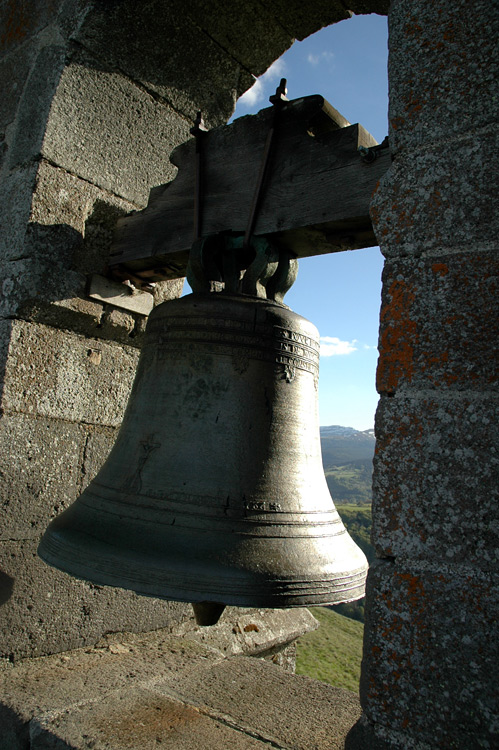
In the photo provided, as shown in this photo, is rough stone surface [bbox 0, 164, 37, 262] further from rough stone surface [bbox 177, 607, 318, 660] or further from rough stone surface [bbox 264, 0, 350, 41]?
rough stone surface [bbox 177, 607, 318, 660]

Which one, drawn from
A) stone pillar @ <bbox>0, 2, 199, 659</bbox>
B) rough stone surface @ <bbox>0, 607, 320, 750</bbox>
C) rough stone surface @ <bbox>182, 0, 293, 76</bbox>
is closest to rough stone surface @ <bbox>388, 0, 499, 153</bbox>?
rough stone surface @ <bbox>182, 0, 293, 76</bbox>

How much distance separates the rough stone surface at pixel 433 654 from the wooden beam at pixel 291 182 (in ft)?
2.99

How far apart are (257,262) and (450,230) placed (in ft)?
1.89

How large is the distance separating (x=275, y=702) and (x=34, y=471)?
1.11m

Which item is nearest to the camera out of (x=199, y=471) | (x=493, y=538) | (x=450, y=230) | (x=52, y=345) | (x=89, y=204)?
(x=493, y=538)

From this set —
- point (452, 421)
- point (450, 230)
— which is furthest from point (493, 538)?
point (450, 230)

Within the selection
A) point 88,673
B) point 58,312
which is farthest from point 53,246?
point 88,673

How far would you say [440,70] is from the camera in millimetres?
1220

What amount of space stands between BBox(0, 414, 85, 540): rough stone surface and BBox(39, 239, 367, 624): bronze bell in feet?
1.73

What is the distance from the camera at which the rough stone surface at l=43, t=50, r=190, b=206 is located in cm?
217

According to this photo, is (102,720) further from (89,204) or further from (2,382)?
(89,204)

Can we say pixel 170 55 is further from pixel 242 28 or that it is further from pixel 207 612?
pixel 207 612

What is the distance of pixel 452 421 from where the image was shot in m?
1.08

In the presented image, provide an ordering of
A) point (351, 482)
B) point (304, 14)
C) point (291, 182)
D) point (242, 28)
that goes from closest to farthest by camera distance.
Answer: point (291, 182)
point (304, 14)
point (242, 28)
point (351, 482)
